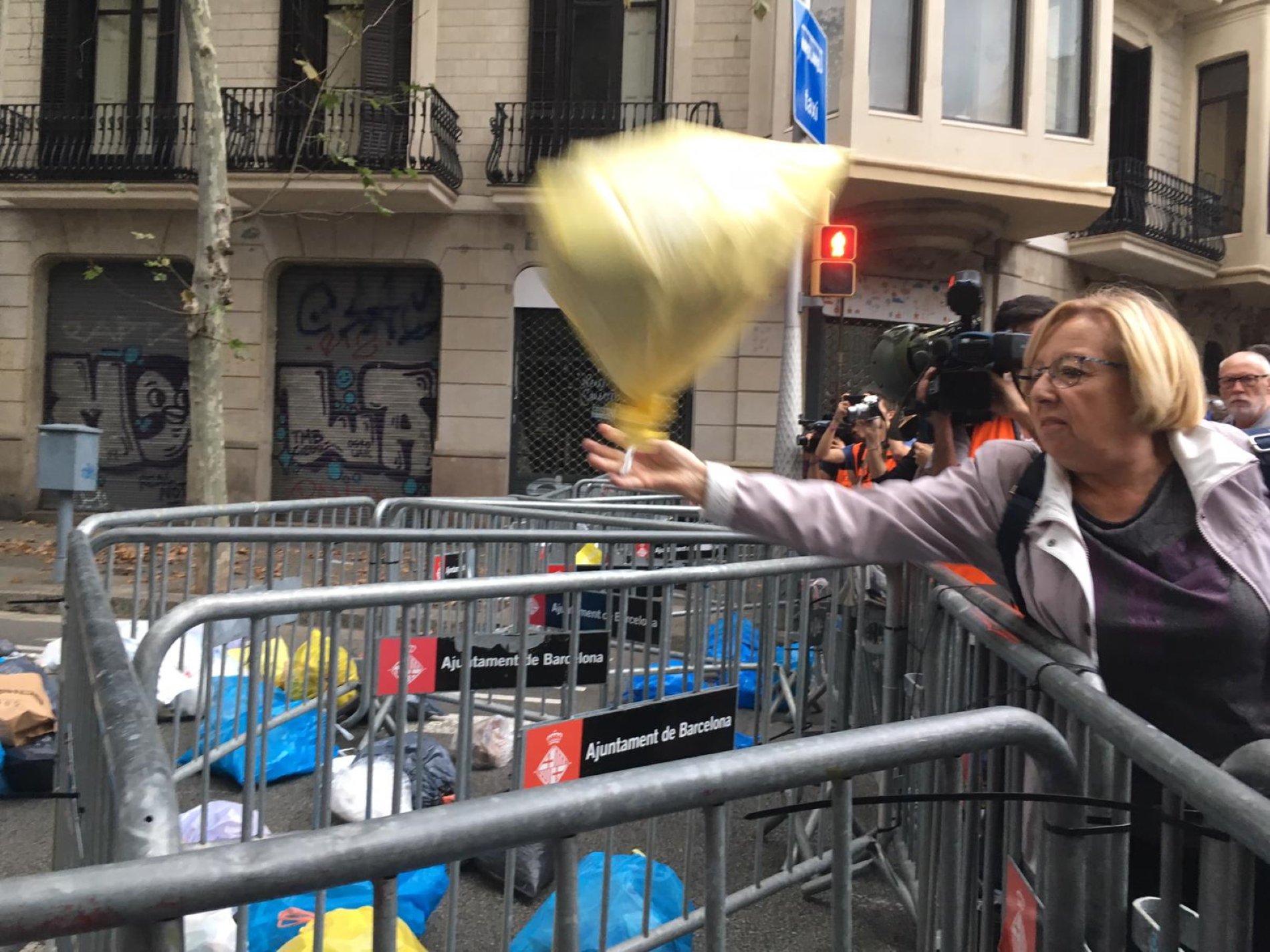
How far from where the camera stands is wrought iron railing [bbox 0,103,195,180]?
1420 centimetres

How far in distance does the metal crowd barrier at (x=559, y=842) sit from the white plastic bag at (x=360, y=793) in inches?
81.5

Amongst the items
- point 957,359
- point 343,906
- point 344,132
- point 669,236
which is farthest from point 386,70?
point 669,236

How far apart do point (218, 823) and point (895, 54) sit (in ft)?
44.0

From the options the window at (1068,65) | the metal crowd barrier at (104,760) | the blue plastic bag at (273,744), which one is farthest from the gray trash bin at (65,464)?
the window at (1068,65)

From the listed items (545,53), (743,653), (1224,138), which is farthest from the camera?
(1224,138)

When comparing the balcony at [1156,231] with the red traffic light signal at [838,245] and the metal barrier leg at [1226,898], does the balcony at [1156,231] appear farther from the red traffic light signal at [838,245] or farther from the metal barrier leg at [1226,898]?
the metal barrier leg at [1226,898]

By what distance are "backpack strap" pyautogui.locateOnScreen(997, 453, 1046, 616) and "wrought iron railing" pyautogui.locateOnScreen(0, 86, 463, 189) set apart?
41.3 feet

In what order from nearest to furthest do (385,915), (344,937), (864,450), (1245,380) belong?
(385,915)
(344,937)
(1245,380)
(864,450)

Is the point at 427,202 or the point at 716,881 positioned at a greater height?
the point at 427,202

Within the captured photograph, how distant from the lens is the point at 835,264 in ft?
26.2

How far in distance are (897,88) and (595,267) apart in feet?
44.8

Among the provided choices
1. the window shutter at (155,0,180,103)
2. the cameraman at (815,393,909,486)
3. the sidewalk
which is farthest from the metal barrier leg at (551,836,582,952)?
the window shutter at (155,0,180,103)

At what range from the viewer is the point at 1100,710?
1507mm

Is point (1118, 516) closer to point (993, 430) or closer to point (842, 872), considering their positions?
point (842, 872)
